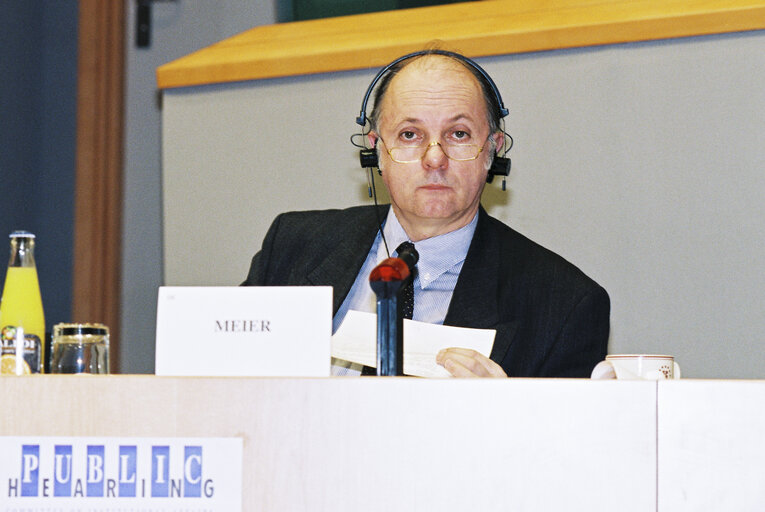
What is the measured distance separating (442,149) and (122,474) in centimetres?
106

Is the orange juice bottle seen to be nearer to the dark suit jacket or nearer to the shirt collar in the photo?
the dark suit jacket

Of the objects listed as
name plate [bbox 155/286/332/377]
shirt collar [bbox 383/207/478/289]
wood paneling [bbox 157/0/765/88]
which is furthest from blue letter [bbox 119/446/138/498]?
wood paneling [bbox 157/0/765/88]

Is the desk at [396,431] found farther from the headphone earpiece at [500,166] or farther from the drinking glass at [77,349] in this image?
the headphone earpiece at [500,166]

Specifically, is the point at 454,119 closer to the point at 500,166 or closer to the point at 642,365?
the point at 500,166

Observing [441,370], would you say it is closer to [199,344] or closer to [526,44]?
[199,344]

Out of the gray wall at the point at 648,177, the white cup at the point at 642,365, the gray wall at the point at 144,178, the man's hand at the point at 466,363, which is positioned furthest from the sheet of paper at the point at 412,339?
the gray wall at the point at 144,178

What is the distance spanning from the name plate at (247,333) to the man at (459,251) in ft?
2.42

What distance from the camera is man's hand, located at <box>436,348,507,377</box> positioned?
3.62 feet

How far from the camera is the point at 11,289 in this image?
1.25m

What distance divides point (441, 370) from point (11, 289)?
633 millimetres

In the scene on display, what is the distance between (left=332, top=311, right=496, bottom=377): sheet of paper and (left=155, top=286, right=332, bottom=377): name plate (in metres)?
0.32

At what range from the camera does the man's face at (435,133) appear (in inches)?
67.9

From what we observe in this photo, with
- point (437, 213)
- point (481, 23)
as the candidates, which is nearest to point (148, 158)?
point (481, 23)

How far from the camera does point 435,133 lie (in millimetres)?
1740
